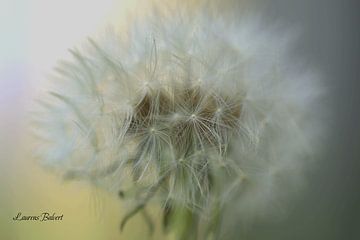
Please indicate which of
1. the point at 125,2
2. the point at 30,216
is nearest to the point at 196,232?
the point at 30,216

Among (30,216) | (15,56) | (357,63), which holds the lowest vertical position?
(30,216)

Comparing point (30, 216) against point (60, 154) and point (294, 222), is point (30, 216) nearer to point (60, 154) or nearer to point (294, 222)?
point (60, 154)

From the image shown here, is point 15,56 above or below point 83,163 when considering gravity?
above

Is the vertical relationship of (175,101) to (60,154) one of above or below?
above

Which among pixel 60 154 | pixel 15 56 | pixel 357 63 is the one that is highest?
pixel 357 63

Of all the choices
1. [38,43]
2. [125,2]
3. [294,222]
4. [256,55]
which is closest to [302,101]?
[256,55]

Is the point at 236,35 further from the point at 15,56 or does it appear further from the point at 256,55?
the point at 15,56
